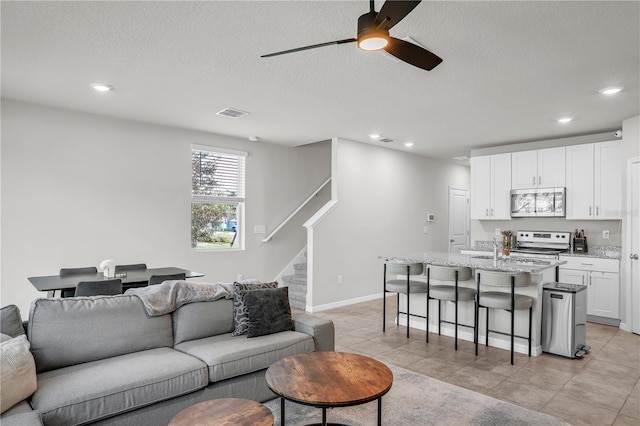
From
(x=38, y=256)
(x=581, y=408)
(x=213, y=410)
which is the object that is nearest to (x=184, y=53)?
(x=213, y=410)

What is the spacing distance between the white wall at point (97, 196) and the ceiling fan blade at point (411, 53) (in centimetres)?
418

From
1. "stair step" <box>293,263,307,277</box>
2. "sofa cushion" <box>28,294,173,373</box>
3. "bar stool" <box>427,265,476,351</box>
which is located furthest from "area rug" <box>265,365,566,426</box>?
"stair step" <box>293,263,307,277</box>

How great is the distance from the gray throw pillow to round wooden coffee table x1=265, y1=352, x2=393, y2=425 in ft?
4.94

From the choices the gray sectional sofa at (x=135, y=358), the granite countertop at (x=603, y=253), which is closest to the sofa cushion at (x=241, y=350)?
the gray sectional sofa at (x=135, y=358)

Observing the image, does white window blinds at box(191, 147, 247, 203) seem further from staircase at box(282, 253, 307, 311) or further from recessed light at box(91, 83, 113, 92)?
recessed light at box(91, 83, 113, 92)

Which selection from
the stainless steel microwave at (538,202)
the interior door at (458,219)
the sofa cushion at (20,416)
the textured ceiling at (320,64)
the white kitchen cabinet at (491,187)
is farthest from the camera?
the interior door at (458,219)

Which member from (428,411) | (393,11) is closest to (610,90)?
(393,11)

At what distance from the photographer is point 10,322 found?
7.49 ft

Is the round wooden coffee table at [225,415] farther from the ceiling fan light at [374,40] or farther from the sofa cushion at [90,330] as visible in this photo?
the ceiling fan light at [374,40]

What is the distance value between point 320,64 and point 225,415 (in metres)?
2.72

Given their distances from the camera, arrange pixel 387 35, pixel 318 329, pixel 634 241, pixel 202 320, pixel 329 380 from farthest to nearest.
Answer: pixel 634 241 → pixel 318 329 → pixel 202 320 → pixel 329 380 → pixel 387 35

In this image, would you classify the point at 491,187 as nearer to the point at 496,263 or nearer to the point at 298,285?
the point at 496,263

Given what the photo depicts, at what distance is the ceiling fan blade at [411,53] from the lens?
2.21 m

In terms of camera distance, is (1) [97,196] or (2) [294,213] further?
(2) [294,213]
